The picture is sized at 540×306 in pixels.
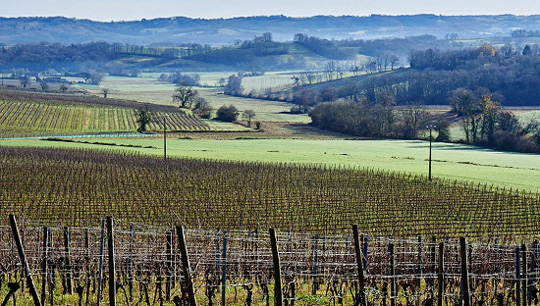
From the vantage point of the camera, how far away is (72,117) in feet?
349

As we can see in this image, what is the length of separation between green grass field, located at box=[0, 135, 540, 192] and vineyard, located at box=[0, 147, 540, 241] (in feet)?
22.4

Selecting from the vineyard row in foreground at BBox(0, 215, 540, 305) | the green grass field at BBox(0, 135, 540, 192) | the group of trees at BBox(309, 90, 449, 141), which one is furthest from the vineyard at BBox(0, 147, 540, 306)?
the group of trees at BBox(309, 90, 449, 141)

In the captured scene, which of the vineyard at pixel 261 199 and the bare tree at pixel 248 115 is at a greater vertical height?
the vineyard at pixel 261 199

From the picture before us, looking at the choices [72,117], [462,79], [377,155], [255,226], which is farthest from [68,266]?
[462,79]

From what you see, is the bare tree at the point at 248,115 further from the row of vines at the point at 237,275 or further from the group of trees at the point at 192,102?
the row of vines at the point at 237,275

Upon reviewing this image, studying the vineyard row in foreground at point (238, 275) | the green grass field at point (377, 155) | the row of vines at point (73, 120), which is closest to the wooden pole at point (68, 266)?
the vineyard row in foreground at point (238, 275)

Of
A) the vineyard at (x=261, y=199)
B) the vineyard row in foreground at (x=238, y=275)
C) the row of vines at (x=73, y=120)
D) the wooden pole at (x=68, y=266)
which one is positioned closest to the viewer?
the vineyard row in foreground at (x=238, y=275)

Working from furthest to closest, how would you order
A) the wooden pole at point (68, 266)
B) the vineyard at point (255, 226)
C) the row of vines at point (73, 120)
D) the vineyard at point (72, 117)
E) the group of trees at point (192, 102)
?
1. the group of trees at point (192, 102)
2. the vineyard at point (72, 117)
3. the row of vines at point (73, 120)
4. the vineyard at point (255, 226)
5. the wooden pole at point (68, 266)

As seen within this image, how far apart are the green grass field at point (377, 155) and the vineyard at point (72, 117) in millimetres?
13248

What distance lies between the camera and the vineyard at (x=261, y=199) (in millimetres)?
34625

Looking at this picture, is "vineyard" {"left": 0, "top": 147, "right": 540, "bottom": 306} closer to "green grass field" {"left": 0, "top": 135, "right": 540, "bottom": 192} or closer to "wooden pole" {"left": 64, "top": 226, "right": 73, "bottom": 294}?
"wooden pole" {"left": 64, "top": 226, "right": 73, "bottom": 294}

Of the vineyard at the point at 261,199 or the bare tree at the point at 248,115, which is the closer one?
the vineyard at the point at 261,199

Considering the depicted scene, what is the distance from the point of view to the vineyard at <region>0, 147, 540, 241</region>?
114 ft

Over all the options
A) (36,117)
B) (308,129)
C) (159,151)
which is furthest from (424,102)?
(159,151)
